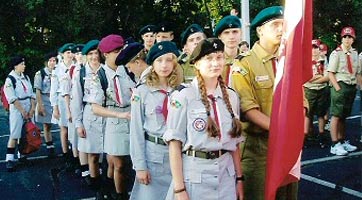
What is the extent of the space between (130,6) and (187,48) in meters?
12.3

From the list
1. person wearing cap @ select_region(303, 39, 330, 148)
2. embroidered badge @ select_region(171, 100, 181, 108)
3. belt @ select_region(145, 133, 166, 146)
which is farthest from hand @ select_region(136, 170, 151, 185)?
person wearing cap @ select_region(303, 39, 330, 148)

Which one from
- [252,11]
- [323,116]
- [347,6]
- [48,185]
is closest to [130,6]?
[252,11]

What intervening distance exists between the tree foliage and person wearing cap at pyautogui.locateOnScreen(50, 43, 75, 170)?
24.8ft

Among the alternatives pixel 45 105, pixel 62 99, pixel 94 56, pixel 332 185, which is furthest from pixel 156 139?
pixel 45 105

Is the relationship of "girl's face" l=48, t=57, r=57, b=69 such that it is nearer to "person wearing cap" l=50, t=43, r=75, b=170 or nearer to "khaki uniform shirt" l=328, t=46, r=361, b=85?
"person wearing cap" l=50, t=43, r=75, b=170

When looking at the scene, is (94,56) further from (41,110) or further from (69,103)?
(41,110)

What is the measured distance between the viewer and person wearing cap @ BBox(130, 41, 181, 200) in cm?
439

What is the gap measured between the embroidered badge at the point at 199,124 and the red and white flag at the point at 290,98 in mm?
460

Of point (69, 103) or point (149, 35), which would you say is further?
point (69, 103)

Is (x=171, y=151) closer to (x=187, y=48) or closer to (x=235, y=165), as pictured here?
(x=235, y=165)

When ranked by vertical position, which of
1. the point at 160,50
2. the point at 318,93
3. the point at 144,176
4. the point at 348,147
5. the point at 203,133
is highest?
the point at 160,50

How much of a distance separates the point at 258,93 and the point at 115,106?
2162 millimetres

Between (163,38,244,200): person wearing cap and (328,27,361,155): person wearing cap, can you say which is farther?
(328,27,361,155): person wearing cap

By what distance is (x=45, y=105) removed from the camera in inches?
383
